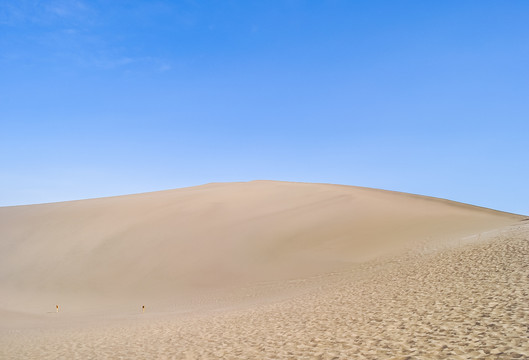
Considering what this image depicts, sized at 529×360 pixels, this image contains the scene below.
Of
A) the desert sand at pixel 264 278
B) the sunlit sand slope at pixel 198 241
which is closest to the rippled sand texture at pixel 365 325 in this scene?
the desert sand at pixel 264 278

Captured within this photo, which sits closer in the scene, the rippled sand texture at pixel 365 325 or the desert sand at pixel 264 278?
the rippled sand texture at pixel 365 325

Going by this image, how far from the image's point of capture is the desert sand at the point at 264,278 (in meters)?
8.15

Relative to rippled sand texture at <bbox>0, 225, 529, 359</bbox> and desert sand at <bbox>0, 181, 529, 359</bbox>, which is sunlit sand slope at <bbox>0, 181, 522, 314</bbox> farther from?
rippled sand texture at <bbox>0, 225, 529, 359</bbox>

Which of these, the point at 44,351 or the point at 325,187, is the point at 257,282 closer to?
the point at 44,351

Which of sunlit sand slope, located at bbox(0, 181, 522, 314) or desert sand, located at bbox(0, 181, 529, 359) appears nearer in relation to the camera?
desert sand, located at bbox(0, 181, 529, 359)

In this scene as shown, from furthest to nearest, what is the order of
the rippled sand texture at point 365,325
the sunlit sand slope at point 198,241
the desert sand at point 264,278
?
the sunlit sand slope at point 198,241
the desert sand at point 264,278
the rippled sand texture at point 365,325

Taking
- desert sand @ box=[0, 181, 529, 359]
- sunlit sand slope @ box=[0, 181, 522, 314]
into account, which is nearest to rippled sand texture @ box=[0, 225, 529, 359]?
desert sand @ box=[0, 181, 529, 359]

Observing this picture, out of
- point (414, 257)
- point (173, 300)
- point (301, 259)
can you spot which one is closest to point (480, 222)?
point (414, 257)

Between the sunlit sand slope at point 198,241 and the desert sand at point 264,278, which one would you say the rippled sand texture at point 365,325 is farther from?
the sunlit sand slope at point 198,241

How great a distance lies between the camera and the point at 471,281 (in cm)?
1102

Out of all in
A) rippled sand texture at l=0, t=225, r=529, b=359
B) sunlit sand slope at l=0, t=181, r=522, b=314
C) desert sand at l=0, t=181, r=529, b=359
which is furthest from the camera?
sunlit sand slope at l=0, t=181, r=522, b=314

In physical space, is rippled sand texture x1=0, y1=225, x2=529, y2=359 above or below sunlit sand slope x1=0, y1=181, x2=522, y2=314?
below

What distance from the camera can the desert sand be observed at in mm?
8148

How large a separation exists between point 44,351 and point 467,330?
393 inches
